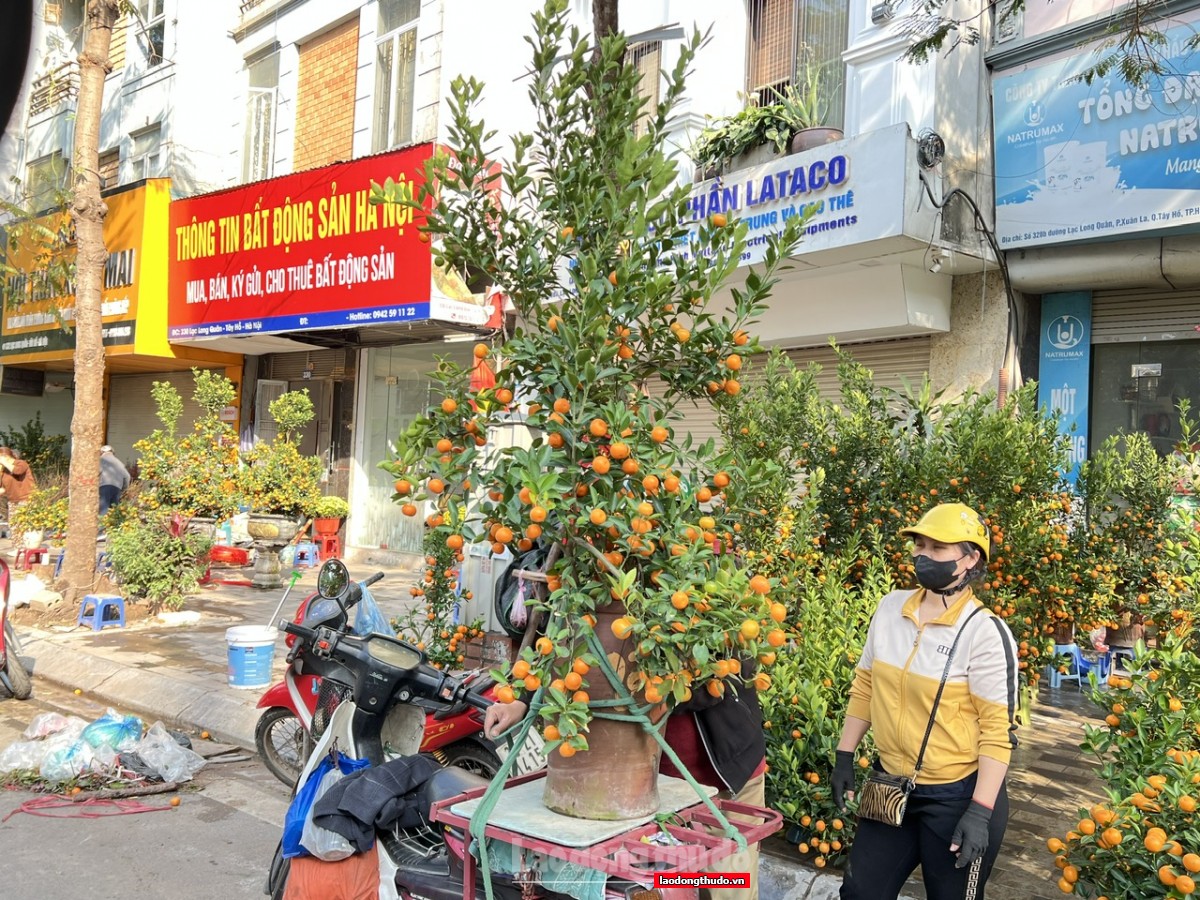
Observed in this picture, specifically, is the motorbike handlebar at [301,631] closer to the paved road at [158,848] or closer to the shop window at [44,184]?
the paved road at [158,848]

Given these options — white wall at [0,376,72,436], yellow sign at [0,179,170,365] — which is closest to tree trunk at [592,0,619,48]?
yellow sign at [0,179,170,365]

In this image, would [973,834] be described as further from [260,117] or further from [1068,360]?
[260,117]

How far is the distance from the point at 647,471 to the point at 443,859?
5.24ft

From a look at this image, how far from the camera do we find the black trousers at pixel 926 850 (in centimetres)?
279

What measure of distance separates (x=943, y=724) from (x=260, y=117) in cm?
1643

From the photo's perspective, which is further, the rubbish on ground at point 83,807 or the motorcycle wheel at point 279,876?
the rubbish on ground at point 83,807

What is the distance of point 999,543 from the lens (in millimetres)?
5273

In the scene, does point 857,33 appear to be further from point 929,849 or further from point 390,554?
point 390,554

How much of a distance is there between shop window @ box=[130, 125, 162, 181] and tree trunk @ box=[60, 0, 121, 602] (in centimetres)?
707

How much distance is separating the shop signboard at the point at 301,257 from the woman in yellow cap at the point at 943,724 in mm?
8669

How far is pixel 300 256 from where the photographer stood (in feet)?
42.8

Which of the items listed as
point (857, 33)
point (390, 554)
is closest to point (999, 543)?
point (857, 33)

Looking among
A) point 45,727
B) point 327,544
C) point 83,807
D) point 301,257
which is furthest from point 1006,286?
point 327,544

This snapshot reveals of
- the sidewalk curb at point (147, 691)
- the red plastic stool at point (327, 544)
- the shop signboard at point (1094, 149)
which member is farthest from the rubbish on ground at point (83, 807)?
the red plastic stool at point (327, 544)
